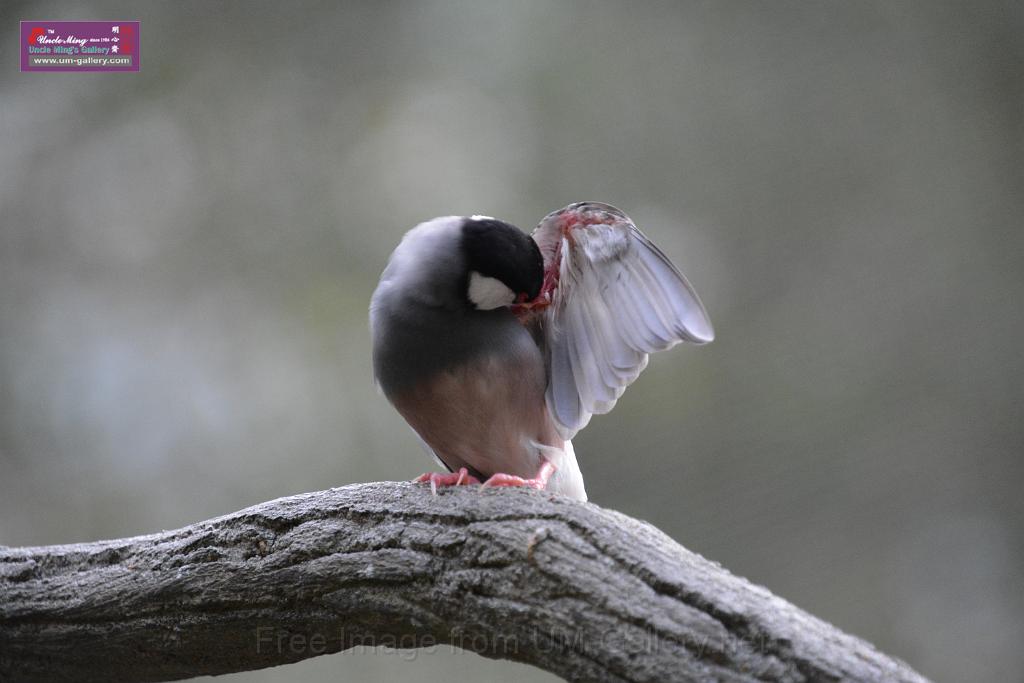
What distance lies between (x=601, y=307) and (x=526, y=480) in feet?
1.45

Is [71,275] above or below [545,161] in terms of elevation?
below

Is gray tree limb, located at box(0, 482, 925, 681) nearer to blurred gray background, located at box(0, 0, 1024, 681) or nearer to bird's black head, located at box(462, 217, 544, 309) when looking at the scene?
bird's black head, located at box(462, 217, 544, 309)

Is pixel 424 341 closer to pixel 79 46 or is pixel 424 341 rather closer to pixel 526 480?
pixel 526 480

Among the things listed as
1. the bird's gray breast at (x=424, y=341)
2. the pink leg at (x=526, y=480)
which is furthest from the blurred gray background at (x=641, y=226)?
the bird's gray breast at (x=424, y=341)

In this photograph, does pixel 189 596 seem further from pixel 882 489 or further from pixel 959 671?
pixel 959 671

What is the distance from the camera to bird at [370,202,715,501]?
195 centimetres

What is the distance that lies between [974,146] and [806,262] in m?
0.90

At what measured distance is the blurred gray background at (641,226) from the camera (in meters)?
3.79

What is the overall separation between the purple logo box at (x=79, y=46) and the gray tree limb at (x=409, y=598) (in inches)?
106

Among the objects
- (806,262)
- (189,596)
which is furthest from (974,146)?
(189,596)

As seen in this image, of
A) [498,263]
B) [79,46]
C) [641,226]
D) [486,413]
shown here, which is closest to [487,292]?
[498,263]

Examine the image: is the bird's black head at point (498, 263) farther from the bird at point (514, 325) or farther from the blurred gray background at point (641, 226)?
the blurred gray background at point (641, 226)

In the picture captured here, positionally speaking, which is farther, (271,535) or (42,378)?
(42,378)

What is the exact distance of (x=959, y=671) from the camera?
3711 mm
